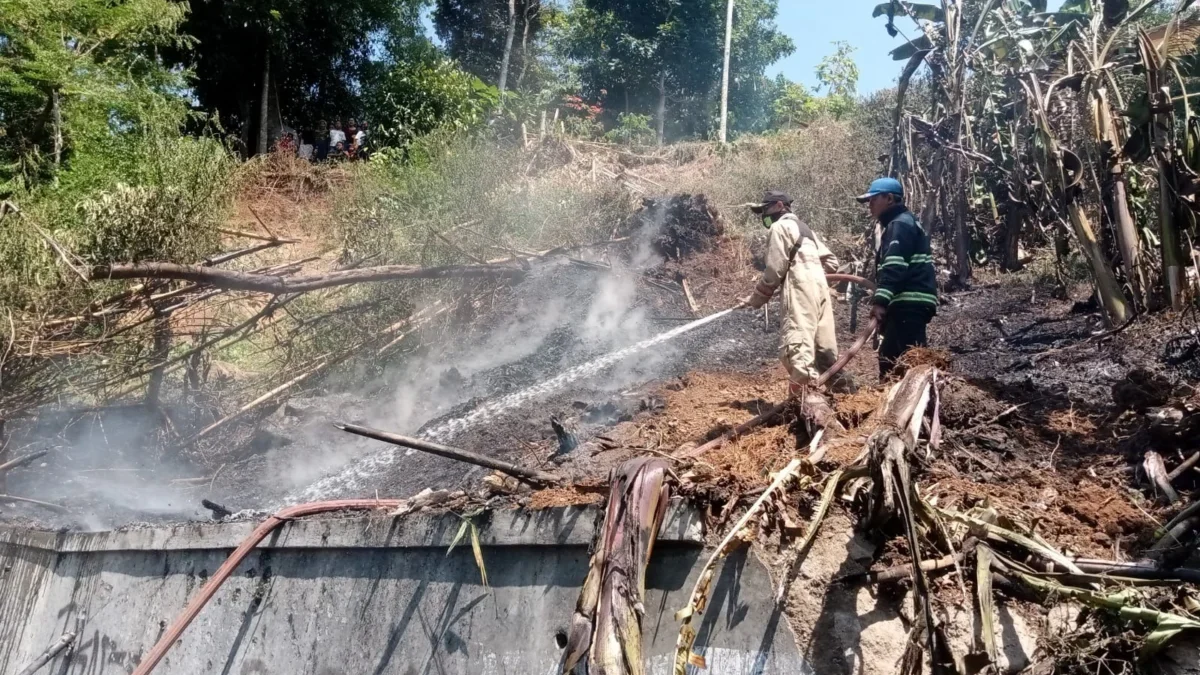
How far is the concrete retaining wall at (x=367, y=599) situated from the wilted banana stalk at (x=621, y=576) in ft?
0.70

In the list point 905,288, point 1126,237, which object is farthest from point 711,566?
point 1126,237

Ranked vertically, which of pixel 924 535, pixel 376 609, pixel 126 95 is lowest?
→ pixel 376 609

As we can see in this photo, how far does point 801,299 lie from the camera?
6082 millimetres

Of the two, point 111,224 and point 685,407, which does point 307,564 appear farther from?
point 111,224

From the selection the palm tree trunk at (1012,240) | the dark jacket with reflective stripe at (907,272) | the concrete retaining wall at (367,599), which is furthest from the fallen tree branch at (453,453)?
the palm tree trunk at (1012,240)

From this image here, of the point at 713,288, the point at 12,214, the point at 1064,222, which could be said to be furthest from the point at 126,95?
the point at 1064,222

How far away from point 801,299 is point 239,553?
12.7ft

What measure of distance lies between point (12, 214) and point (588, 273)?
639cm

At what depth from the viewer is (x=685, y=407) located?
255 inches

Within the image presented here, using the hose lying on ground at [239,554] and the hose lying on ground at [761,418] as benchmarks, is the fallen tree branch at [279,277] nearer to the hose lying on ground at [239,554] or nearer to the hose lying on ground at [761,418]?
the hose lying on ground at [239,554]

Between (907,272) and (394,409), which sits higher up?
(907,272)

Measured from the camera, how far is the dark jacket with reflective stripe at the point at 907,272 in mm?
6141

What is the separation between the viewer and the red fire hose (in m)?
4.91

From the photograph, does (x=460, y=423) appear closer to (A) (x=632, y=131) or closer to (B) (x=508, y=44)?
(A) (x=632, y=131)
